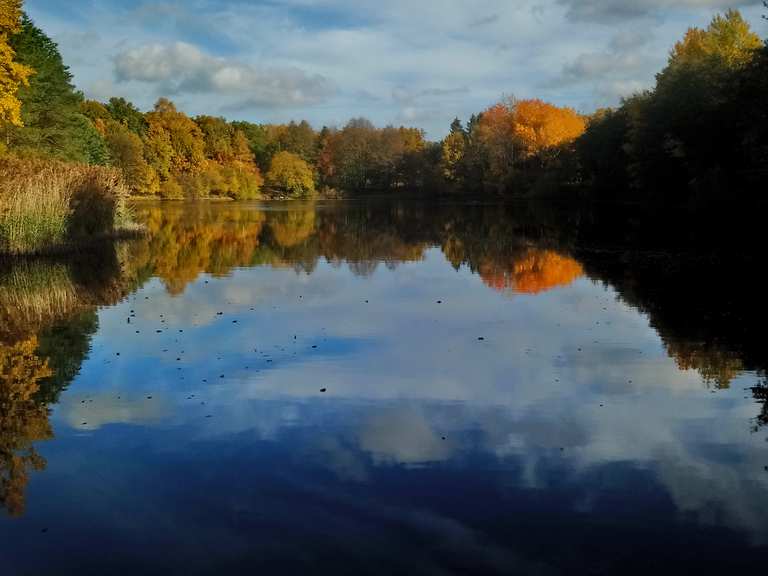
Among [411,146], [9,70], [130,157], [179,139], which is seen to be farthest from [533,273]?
[411,146]

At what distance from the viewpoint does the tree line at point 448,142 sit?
42719 millimetres

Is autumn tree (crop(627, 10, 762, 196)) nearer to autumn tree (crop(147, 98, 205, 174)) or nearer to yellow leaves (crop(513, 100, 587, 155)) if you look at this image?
yellow leaves (crop(513, 100, 587, 155))

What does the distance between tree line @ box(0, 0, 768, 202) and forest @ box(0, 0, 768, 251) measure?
16cm

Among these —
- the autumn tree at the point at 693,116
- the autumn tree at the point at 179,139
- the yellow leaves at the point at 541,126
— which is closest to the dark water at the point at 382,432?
the autumn tree at the point at 693,116

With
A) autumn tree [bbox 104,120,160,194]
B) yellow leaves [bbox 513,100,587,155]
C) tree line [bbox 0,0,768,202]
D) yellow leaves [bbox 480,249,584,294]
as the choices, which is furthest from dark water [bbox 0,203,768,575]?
autumn tree [bbox 104,120,160,194]

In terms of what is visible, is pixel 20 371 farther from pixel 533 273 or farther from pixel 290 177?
pixel 290 177

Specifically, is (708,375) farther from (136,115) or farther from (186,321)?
(136,115)

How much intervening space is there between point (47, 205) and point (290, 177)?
92435 mm

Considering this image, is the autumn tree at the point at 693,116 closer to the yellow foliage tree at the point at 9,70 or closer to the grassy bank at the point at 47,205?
the grassy bank at the point at 47,205

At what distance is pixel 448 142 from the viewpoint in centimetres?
10100

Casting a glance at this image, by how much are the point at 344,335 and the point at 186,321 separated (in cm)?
328

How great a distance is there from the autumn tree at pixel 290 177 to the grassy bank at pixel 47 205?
86649 mm

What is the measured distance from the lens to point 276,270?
21.6 m

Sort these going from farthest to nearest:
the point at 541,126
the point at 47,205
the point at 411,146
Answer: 1. the point at 411,146
2. the point at 541,126
3. the point at 47,205
